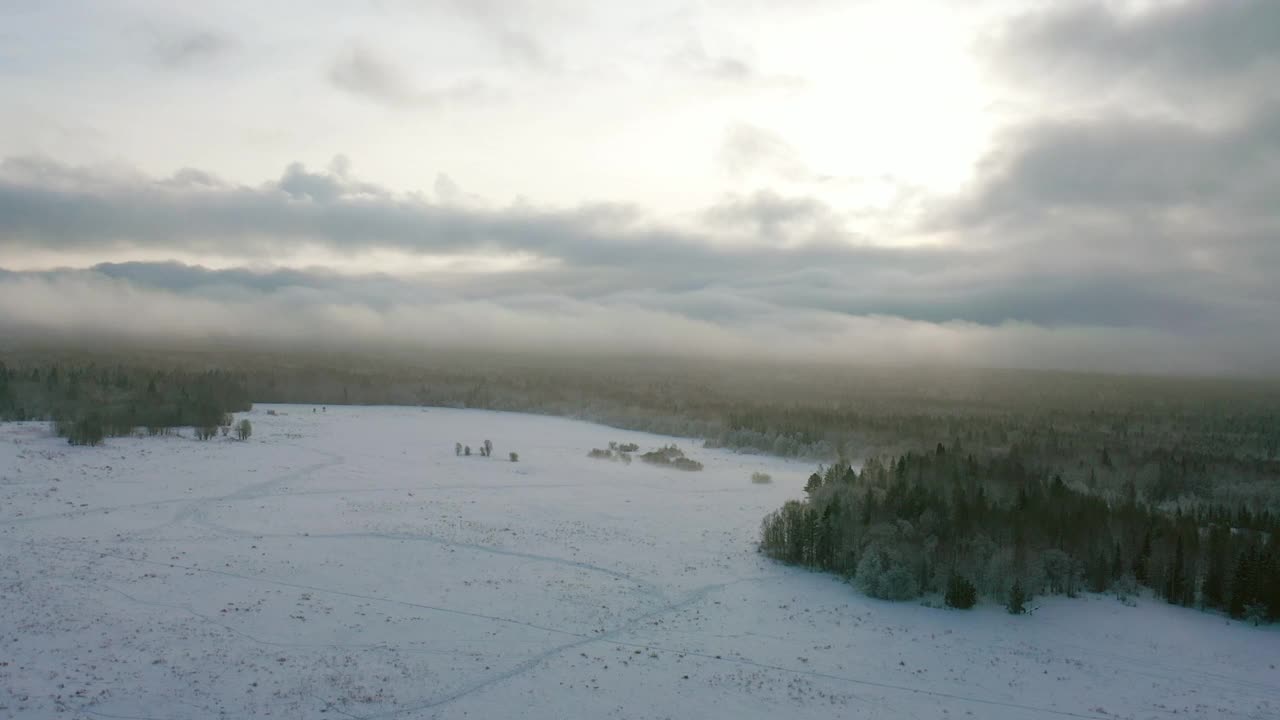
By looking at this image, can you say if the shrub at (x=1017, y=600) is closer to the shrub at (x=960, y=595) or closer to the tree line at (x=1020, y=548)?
the tree line at (x=1020, y=548)

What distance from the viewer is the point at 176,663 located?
46.4ft

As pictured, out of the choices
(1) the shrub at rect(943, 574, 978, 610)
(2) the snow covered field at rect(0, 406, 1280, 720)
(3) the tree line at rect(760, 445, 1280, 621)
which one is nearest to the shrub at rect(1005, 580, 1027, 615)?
(3) the tree line at rect(760, 445, 1280, 621)

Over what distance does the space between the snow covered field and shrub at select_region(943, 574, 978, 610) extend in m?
0.40

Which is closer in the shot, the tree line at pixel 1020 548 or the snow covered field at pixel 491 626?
the snow covered field at pixel 491 626

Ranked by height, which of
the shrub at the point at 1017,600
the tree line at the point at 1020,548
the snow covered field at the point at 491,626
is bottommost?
the snow covered field at the point at 491,626

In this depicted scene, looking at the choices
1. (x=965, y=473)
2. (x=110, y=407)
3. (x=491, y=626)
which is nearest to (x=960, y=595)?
(x=491, y=626)

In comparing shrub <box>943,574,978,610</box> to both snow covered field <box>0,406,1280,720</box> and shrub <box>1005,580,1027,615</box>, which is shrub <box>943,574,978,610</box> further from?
shrub <box>1005,580,1027,615</box>

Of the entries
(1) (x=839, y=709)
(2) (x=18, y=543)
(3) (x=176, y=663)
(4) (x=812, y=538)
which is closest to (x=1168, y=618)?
(4) (x=812, y=538)

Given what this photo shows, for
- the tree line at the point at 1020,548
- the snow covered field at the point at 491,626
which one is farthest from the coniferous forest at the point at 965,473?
the snow covered field at the point at 491,626

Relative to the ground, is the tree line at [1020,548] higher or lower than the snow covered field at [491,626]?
higher

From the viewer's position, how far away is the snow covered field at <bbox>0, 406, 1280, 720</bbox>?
13867 millimetres

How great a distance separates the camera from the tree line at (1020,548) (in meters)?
21.0

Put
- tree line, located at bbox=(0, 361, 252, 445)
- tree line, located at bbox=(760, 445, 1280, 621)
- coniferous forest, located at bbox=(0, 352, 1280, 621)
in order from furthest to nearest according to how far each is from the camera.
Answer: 1. tree line, located at bbox=(0, 361, 252, 445)
2. coniferous forest, located at bbox=(0, 352, 1280, 621)
3. tree line, located at bbox=(760, 445, 1280, 621)

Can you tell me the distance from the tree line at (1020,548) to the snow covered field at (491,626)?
872mm
